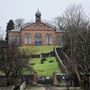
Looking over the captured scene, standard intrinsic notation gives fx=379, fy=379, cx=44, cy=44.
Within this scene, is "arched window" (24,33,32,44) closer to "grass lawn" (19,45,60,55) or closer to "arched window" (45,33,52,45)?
"arched window" (45,33,52,45)

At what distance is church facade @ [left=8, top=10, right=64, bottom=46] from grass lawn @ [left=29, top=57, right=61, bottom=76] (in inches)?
953

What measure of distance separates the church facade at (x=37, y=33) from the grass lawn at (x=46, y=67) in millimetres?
24204

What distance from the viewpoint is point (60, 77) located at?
214 feet

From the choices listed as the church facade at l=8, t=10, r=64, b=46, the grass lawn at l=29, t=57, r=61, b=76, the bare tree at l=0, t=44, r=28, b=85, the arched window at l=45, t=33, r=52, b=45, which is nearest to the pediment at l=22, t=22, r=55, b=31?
the church facade at l=8, t=10, r=64, b=46

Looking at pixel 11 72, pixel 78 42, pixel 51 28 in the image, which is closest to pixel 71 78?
pixel 78 42

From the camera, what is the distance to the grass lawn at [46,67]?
70.8m

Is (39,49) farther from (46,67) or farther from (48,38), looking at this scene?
(46,67)

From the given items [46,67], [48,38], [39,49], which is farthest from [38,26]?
[46,67]

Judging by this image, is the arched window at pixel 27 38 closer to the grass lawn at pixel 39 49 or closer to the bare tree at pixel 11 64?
the grass lawn at pixel 39 49

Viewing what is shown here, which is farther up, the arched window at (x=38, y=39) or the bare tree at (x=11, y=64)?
the arched window at (x=38, y=39)

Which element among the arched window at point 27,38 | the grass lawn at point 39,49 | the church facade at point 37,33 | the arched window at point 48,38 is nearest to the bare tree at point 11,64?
the grass lawn at point 39,49

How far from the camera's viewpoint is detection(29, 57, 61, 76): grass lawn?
70812 mm

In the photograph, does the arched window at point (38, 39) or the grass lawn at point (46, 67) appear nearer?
the grass lawn at point (46, 67)

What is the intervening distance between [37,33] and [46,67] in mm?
34839
